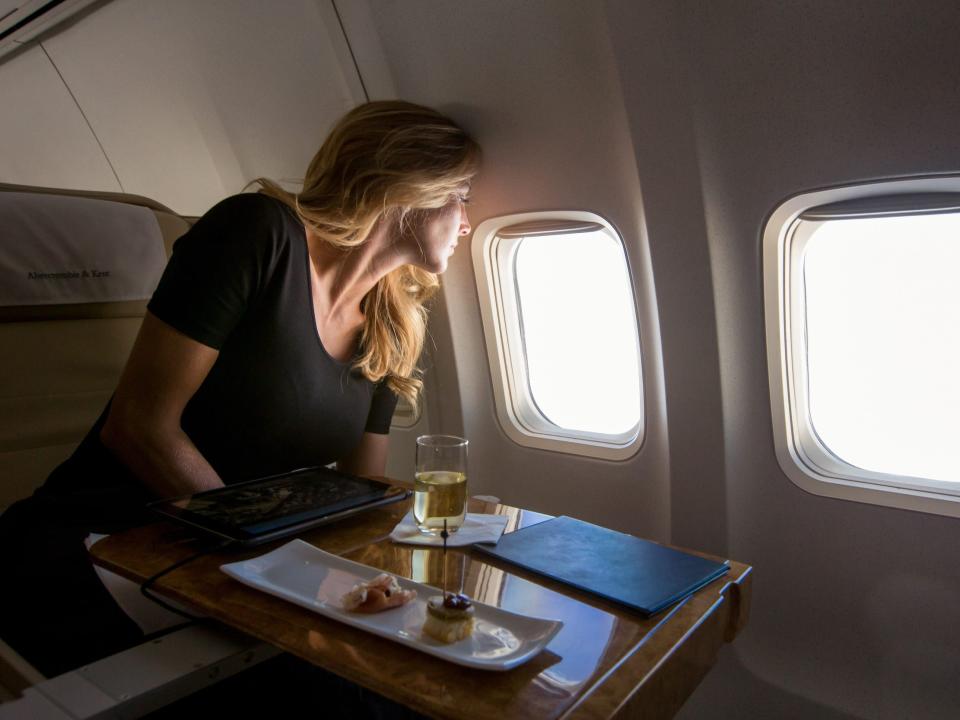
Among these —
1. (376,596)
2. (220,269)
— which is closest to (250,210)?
(220,269)

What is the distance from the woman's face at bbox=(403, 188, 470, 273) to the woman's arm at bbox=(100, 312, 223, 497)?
0.68 m

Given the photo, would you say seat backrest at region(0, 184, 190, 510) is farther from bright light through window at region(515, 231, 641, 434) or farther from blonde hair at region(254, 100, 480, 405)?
bright light through window at region(515, 231, 641, 434)

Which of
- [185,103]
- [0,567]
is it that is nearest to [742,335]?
[0,567]

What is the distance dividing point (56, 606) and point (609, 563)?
1.00 meters

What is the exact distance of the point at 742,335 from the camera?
216cm

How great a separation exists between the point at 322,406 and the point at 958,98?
63.8 inches

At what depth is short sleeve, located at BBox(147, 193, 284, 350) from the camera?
173 cm

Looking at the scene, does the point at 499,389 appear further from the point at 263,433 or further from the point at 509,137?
the point at 263,433

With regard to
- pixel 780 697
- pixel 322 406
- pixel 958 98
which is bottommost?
pixel 780 697

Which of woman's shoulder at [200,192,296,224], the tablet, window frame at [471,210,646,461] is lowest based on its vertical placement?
window frame at [471,210,646,461]

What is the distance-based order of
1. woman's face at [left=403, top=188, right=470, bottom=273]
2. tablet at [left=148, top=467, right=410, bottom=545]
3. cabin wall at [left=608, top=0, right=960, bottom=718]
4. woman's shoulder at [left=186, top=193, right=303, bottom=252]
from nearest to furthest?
tablet at [left=148, top=467, right=410, bottom=545]
cabin wall at [left=608, top=0, right=960, bottom=718]
woman's shoulder at [left=186, top=193, right=303, bottom=252]
woman's face at [left=403, top=188, right=470, bottom=273]

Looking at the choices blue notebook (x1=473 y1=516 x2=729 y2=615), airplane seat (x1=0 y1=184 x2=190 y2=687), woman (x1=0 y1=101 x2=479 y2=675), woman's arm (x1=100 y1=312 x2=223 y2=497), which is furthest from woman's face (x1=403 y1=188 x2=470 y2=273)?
blue notebook (x1=473 y1=516 x2=729 y2=615)

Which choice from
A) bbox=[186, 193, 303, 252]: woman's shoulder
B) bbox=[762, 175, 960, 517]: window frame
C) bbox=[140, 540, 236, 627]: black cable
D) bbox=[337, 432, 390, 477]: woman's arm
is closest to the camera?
bbox=[140, 540, 236, 627]: black cable

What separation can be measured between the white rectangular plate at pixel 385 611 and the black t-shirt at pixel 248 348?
25.2 inches
